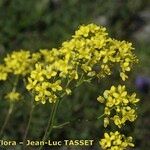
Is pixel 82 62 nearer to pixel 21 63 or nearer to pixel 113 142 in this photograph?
pixel 113 142

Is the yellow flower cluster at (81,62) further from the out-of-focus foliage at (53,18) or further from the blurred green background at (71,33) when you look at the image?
the out-of-focus foliage at (53,18)

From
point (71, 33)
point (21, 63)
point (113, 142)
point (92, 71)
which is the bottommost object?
point (113, 142)

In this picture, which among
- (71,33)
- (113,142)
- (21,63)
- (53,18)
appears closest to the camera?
(113,142)

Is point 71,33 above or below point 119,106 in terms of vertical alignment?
above

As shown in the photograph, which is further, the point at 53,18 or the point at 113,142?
the point at 53,18

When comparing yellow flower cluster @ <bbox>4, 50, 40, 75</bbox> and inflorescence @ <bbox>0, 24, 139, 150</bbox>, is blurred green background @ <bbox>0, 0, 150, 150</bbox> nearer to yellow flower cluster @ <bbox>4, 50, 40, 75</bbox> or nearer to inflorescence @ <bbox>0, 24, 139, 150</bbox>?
yellow flower cluster @ <bbox>4, 50, 40, 75</bbox>

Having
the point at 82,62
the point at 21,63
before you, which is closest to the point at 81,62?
the point at 82,62

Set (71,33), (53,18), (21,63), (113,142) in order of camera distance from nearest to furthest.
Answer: (113,142), (21,63), (71,33), (53,18)

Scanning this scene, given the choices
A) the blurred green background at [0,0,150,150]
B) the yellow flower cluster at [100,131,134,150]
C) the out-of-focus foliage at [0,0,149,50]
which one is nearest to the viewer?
the yellow flower cluster at [100,131,134,150]

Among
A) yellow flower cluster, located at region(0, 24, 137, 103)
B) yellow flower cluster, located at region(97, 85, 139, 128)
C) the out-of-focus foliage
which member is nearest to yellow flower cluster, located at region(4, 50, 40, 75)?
yellow flower cluster, located at region(0, 24, 137, 103)
